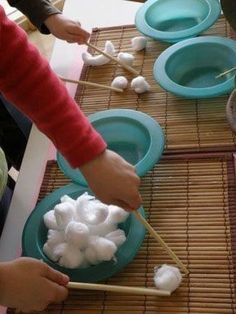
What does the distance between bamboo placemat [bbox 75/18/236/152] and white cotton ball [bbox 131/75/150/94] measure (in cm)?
1

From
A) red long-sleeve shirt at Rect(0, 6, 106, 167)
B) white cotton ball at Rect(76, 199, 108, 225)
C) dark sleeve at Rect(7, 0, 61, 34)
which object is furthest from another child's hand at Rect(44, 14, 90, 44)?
white cotton ball at Rect(76, 199, 108, 225)

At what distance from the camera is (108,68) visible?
1.00 metres

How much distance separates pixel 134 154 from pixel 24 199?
0.72ft

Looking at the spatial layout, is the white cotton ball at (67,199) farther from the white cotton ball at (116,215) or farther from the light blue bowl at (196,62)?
the light blue bowl at (196,62)

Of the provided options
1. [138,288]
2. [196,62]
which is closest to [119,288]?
[138,288]

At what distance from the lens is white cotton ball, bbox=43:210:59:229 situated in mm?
675

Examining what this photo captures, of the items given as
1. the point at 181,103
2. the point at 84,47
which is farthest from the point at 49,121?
the point at 84,47

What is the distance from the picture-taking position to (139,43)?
3.29ft

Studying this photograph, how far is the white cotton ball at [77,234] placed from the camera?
0.62 meters

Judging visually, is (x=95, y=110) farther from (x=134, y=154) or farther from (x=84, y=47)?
(x=84, y=47)

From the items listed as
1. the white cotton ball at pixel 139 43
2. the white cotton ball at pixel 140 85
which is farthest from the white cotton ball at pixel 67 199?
the white cotton ball at pixel 139 43

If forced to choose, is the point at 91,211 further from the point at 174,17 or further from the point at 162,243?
the point at 174,17

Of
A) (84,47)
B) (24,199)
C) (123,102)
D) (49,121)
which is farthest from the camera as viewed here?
(84,47)

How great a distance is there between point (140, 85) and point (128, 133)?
0.14 metres
